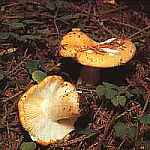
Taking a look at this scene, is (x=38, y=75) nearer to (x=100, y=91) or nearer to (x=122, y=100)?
(x=100, y=91)

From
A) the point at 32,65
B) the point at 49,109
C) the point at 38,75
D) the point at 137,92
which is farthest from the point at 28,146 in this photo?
the point at 137,92

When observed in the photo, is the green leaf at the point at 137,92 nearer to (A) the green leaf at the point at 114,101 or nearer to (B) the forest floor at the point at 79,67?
(B) the forest floor at the point at 79,67

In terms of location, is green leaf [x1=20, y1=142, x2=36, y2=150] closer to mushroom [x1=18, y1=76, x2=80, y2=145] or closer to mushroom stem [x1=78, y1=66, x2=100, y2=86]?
mushroom [x1=18, y1=76, x2=80, y2=145]

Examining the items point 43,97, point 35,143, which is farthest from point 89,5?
point 35,143

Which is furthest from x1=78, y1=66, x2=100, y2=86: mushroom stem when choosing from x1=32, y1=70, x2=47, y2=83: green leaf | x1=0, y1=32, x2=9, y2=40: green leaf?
x1=0, y1=32, x2=9, y2=40: green leaf

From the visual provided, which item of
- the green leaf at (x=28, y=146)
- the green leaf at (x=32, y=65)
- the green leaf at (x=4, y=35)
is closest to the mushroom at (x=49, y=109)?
the green leaf at (x=28, y=146)

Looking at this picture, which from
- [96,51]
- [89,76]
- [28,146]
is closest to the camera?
[28,146]
